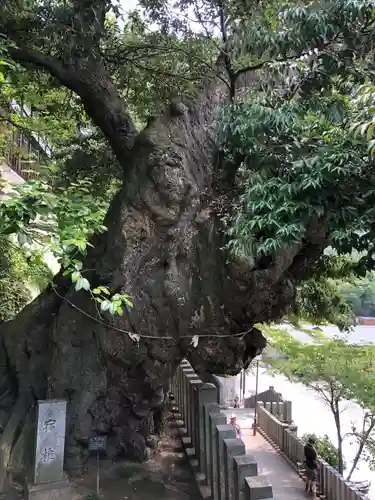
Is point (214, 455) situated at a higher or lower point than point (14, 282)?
lower

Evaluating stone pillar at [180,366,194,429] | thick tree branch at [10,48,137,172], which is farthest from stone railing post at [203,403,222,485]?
thick tree branch at [10,48,137,172]

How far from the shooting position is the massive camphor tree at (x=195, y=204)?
161 inches

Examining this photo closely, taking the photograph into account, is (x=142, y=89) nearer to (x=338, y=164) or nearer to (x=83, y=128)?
(x=83, y=128)

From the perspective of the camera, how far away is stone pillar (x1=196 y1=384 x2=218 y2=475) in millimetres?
5383

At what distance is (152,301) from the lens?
5.08m

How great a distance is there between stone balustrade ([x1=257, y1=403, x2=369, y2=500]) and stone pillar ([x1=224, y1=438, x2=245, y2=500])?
4.46m

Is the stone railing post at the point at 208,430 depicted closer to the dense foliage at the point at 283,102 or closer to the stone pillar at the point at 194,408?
the stone pillar at the point at 194,408

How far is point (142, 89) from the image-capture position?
718 cm

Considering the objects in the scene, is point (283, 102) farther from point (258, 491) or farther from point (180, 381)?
point (180, 381)

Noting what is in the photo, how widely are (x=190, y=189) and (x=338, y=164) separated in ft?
6.04

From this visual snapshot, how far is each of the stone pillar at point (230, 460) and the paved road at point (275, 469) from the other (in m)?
5.05

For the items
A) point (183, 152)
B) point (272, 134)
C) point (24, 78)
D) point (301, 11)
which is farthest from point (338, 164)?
point (24, 78)

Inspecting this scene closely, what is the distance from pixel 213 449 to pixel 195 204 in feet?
9.75

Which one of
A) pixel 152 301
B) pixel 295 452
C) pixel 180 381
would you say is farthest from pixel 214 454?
pixel 295 452
